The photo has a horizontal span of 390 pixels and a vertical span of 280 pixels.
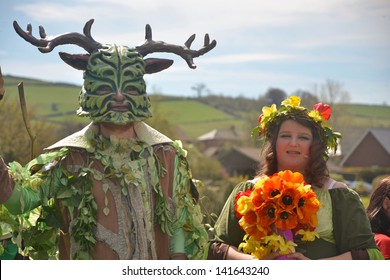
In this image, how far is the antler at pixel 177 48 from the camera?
15.8 feet

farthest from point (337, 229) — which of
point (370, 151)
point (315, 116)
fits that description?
point (370, 151)

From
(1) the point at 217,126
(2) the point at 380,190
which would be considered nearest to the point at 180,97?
(1) the point at 217,126

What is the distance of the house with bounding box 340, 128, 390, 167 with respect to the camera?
127 feet

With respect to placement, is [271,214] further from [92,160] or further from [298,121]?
[92,160]

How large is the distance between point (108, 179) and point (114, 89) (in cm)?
52

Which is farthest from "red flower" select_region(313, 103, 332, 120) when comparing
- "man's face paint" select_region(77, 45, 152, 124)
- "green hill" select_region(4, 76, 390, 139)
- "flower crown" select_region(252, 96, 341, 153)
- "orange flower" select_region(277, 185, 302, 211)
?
"green hill" select_region(4, 76, 390, 139)

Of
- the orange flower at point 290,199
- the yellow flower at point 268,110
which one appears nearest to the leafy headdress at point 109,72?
the yellow flower at point 268,110

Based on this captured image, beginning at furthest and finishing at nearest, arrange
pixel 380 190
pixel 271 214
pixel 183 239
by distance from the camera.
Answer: pixel 380 190 < pixel 183 239 < pixel 271 214

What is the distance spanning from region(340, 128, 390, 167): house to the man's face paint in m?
34.6

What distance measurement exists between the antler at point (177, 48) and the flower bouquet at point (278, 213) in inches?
36.5

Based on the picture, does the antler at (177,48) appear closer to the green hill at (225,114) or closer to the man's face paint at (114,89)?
the man's face paint at (114,89)

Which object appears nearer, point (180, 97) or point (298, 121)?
point (298, 121)
